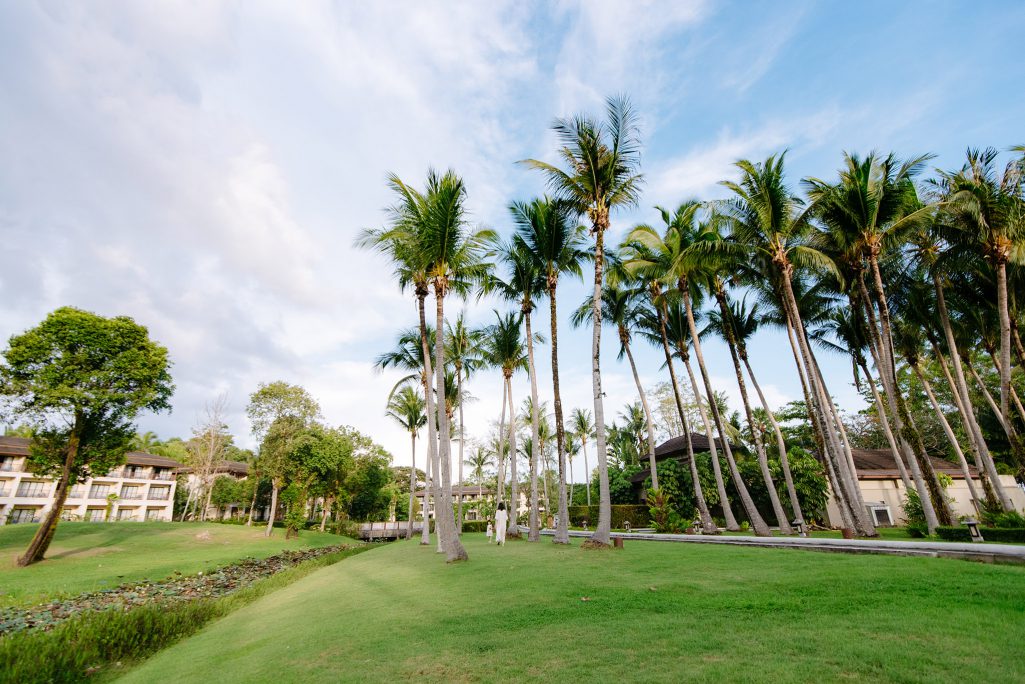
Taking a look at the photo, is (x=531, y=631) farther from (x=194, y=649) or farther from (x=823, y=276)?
(x=823, y=276)

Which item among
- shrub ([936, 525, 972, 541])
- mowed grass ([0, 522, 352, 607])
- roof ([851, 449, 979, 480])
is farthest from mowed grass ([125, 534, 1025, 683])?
roof ([851, 449, 979, 480])

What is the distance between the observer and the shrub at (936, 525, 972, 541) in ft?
42.4

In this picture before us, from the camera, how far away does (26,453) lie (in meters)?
45.4

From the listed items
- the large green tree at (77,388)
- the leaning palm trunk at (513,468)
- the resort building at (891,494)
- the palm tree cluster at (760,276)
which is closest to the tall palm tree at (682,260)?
the palm tree cluster at (760,276)

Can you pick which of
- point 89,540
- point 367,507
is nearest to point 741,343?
point 89,540

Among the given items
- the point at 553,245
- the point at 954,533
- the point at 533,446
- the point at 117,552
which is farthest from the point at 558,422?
the point at 117,552

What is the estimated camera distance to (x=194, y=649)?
7.65 meters

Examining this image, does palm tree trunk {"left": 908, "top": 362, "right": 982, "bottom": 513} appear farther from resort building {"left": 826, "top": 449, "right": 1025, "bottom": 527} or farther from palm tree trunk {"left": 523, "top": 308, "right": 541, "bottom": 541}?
palm tree trunk {"left": 523, "top": 308, "right": 541, "bottom": 541}

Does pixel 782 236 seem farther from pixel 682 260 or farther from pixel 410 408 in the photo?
pixel 410 408

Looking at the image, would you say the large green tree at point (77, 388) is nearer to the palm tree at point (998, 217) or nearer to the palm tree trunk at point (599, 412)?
the palm tree trunk at point (599, 412)

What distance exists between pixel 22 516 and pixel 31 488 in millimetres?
2658

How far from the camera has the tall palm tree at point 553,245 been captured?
738 inches

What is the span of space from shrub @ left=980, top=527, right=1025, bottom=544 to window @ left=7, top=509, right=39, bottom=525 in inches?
2750

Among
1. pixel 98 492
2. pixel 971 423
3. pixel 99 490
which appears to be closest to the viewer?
pixel 971 423
